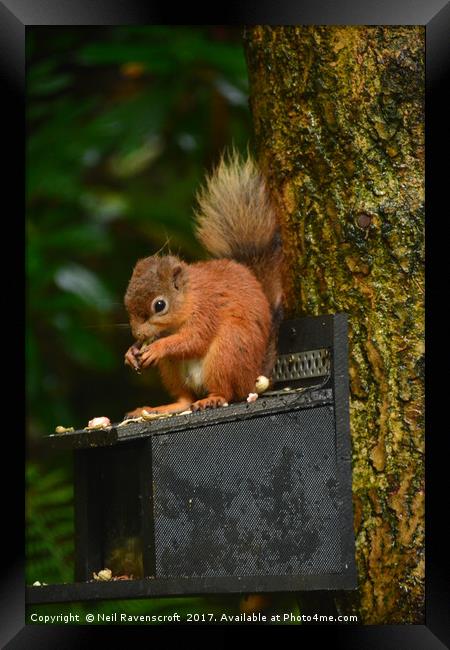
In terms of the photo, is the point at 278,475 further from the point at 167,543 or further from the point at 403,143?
the point at 403,143

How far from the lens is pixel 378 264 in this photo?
7.62ft

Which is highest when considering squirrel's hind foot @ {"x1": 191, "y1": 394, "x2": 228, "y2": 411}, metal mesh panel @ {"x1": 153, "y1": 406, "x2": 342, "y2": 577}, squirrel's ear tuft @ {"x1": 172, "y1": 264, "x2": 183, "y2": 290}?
squirrel's ear tuft @ {"x1": 172, "y1": 264, "x2": 183, "y2": 290}

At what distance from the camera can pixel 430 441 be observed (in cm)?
224

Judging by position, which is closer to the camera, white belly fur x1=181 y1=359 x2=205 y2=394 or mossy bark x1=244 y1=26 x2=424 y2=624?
mossy bark x1=244 y1=26 x2=424 y2=624

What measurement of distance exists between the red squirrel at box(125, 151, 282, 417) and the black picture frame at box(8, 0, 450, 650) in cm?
31

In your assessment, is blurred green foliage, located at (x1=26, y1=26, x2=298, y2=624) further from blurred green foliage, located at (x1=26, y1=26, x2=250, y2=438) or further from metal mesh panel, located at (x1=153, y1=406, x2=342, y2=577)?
metal mesh panel, located at (x1=153, y1=406, x2=342, y2=577)

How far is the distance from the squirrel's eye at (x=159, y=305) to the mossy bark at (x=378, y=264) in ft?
1.11

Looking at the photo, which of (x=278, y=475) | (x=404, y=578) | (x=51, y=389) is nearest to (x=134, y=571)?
(x=278, y=475)

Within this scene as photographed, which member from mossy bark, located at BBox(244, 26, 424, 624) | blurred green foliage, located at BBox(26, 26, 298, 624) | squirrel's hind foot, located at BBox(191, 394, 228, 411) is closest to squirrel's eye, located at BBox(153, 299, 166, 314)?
squirrel's hind foot, located at BBox(191, 394, 228, 411)

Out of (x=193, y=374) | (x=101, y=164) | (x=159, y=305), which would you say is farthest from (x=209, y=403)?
(x=101, y=164)

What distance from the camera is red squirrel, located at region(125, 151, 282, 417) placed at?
2.36 m
